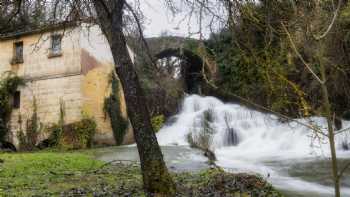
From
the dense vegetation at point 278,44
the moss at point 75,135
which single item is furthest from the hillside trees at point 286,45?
the moss at point 75,135

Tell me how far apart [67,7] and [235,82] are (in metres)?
16.4

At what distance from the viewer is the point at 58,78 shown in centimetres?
1738

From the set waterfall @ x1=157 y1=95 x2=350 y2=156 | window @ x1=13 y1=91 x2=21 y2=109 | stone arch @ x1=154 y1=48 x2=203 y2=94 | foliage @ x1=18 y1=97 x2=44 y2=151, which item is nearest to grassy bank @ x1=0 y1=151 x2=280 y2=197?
waterfall @ x1=157 y1=95 x2=350 y2=156

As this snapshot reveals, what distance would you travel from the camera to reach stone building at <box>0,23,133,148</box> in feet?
56.0

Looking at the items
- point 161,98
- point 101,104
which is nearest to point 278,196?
point 101,104

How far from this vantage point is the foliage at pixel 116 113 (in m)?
17.8

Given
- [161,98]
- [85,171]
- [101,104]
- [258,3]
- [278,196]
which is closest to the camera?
[258,3]

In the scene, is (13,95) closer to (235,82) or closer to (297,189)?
(235,82)

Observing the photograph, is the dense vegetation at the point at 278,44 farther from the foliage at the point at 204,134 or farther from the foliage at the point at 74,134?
the foliage at the point at 74,134

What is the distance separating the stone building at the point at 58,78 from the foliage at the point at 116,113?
241mm

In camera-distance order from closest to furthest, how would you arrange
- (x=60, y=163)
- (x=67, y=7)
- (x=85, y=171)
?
(x=67, y=7) → (x=85, y=171) → (x=60, y=163)

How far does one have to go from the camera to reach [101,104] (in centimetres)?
1762

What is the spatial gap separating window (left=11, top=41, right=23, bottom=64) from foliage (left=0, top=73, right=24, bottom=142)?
0.71 meters

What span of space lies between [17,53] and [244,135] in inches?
451
